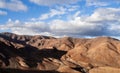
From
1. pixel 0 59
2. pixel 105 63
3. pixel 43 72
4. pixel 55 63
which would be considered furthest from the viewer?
pixel 105 63

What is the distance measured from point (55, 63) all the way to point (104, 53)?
40.3 meters

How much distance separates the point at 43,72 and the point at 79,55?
175 feet

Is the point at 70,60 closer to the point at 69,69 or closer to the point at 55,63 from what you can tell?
the point at 55,63

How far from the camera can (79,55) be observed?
650 ft

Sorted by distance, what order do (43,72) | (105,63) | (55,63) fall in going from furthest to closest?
(105,63) → (55,63) → (43,72)

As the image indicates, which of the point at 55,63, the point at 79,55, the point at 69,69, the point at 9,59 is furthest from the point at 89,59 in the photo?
the point at 9,59

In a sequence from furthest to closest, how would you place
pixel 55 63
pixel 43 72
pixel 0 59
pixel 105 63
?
pixel 105 63 → pixel 55 63 → pixel 0 59 → pixel 43 72

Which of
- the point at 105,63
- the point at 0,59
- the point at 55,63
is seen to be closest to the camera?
the point at 0,59

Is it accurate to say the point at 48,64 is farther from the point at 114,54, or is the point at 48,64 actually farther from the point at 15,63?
the point at 114,54

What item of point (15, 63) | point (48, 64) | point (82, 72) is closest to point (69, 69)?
point (82, 72)

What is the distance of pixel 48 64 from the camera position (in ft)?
557

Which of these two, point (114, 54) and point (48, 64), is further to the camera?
point (114, 54)

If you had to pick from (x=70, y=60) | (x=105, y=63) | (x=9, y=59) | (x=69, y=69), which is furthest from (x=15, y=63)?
(x=105, y=63)

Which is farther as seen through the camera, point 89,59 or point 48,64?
point 89,59
